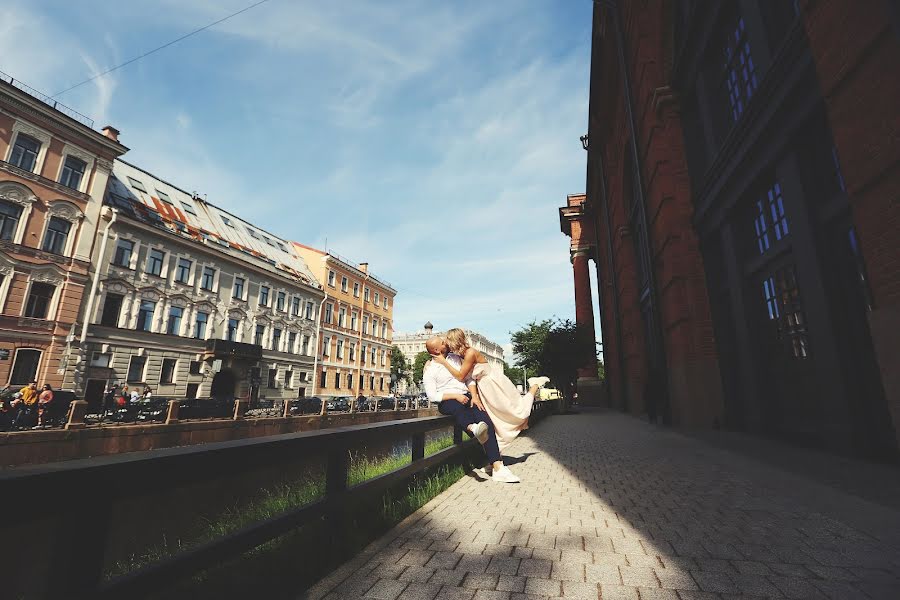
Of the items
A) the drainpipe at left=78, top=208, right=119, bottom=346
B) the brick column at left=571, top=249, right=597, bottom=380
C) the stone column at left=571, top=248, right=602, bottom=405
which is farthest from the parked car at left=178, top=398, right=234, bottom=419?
the stone column at left=571, top=248, right=602, bottom=405

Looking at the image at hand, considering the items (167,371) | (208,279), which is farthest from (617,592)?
(208,279)

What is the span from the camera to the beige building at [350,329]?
126 ft

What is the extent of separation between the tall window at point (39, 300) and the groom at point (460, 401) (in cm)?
2438

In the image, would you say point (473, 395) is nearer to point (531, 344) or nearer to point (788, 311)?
point (788, 311)

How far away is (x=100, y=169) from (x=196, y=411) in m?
15.9

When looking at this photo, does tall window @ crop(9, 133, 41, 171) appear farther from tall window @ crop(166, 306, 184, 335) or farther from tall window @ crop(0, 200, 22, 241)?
tall window @ crop(166, 306, 184, 335)

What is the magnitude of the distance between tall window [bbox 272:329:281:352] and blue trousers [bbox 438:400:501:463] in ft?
102

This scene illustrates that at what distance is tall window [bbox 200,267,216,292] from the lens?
2825 centimetres

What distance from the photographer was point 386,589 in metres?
2.17

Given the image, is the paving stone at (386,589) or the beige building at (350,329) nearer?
the paving stone at (386,589)

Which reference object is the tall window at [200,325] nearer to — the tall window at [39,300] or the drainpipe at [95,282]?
the drainpipe at [95,282]

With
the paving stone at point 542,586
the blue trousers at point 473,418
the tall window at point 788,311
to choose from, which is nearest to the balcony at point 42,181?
the blue trousers at point 473,418

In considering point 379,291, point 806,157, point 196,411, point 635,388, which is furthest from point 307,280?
point 806,157

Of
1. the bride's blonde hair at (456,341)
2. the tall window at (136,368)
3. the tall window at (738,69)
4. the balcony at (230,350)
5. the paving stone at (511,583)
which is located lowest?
the paving stone at (511,583)
